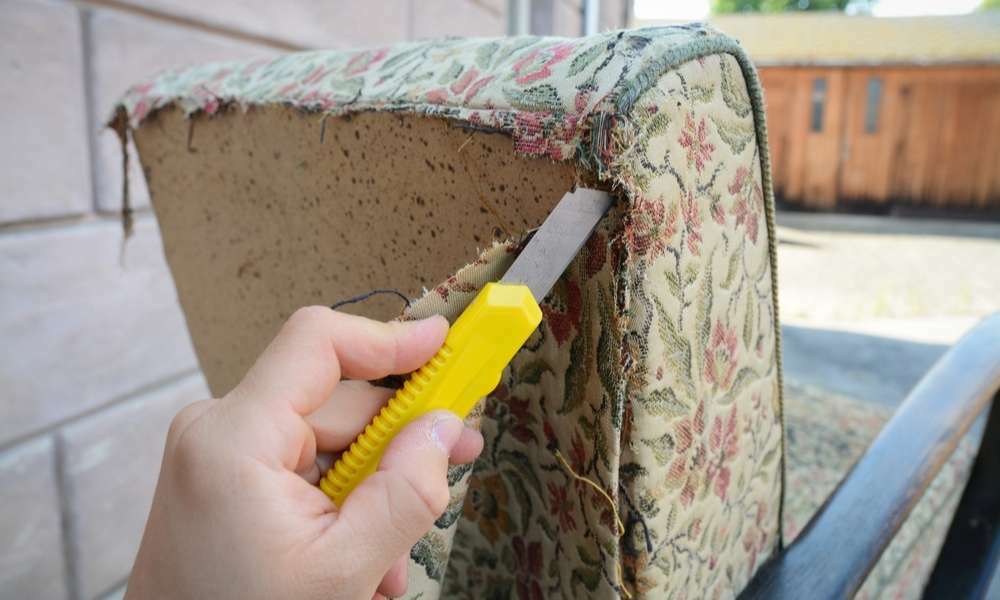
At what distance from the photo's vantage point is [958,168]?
992 cm

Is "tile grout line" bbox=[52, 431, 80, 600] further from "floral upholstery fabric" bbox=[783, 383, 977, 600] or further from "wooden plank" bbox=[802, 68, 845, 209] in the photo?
"wooden plank" bbox=[802, 68, 845, 209]

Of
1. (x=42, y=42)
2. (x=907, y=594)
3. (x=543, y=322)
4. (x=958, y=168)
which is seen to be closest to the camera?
(x=543, y=322)

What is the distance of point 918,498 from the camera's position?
0.77 m

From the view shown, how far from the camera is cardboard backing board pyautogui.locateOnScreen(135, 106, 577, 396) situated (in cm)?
58

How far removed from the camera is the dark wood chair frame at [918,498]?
26.9 inches

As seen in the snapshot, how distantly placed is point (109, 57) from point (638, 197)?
1.40 m

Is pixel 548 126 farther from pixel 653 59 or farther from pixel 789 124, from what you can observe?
pixel 789 124

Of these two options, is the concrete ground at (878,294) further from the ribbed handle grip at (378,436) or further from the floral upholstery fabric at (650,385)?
the ribbed handle grip at (378,436)

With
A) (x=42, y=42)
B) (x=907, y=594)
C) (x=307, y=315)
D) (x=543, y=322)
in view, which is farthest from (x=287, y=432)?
(x=907, y=594)

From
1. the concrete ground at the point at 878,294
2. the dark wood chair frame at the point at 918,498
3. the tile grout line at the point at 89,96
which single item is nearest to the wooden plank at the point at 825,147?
the concrete ground at the point at 878,294

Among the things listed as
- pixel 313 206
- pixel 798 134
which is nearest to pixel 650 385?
pixel 313 206

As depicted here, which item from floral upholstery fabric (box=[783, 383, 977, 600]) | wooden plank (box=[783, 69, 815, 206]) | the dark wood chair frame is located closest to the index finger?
the dark wood chair frame

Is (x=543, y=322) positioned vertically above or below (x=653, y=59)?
below

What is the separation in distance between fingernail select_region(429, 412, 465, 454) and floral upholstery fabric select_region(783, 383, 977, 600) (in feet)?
2.56
